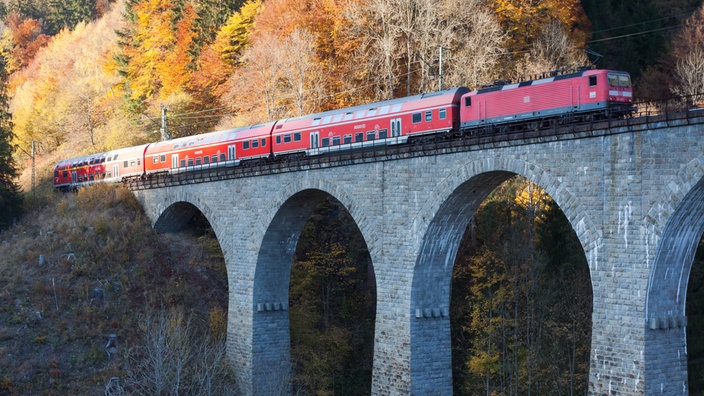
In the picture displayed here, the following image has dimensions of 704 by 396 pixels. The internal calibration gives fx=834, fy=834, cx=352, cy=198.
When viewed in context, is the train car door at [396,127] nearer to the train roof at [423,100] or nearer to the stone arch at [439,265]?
the train roof at [423,100]

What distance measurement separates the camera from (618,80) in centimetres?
2627

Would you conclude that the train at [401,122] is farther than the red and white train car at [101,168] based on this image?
No

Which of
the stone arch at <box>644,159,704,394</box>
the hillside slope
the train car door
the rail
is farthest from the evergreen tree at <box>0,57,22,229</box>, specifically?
the stone arch at <box>644,159,704,394</box>

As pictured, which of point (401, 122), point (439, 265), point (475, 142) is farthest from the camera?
point (401, 122)

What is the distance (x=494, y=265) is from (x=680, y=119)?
2030 cm

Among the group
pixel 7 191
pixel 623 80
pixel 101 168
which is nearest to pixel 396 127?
pixel 623 80

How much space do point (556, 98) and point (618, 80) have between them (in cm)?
200

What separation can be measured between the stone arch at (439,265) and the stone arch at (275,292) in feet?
25.1

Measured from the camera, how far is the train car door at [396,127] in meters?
33.4

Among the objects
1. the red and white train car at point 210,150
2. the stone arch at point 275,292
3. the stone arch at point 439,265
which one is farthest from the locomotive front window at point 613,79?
the red and white train car at point 210,150

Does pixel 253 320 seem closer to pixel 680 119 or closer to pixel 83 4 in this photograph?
pixel 680 119

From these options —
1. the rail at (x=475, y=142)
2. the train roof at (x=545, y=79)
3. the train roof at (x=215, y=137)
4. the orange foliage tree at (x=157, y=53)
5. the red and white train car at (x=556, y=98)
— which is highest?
the orange foliage tree at (x=157, y=53)

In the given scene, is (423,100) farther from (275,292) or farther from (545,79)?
(275,292)

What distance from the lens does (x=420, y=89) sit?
50.2m
